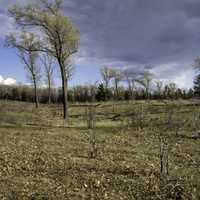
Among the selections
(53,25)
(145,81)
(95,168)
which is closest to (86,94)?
(145,81)

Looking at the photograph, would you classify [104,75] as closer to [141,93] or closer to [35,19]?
[141,93]

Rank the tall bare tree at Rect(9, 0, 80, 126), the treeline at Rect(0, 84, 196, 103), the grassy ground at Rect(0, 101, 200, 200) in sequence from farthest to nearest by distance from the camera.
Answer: the treeline at Rect(0, 84, 196, 103)
the tall bare tree at Rect(9, 0, 80, 126)
the grassy ground at Rect(0, 101, 200, 200)

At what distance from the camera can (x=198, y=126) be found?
15.9 metres

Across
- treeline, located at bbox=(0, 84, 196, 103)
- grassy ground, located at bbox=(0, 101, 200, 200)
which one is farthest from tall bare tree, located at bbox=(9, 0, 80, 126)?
treeline, located at bbox=(0, 84, 196, 103)

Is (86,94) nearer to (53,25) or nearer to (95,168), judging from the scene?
(53,25)

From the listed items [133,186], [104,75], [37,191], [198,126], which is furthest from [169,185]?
[104,75]

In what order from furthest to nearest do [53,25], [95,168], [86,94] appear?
[86,94], [53,25], [95,168]

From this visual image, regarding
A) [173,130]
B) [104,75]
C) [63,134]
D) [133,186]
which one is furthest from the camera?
[104,75]

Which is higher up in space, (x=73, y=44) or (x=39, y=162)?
(x=73, y=44)

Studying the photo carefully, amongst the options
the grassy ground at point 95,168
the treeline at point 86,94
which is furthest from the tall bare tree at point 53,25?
the treeline at point 86,94

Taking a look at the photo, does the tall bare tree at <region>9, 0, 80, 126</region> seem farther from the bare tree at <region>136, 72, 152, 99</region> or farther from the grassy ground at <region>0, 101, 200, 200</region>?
the bare tree at <region>136, 72, 152, 99</region>

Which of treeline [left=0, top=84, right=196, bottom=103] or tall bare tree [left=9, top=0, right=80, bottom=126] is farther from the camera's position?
treeline [left=0, top=84, right=196, bottom=103]

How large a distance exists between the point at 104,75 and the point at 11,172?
7993 cm

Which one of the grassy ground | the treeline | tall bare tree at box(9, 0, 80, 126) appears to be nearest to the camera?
the grassy ground
